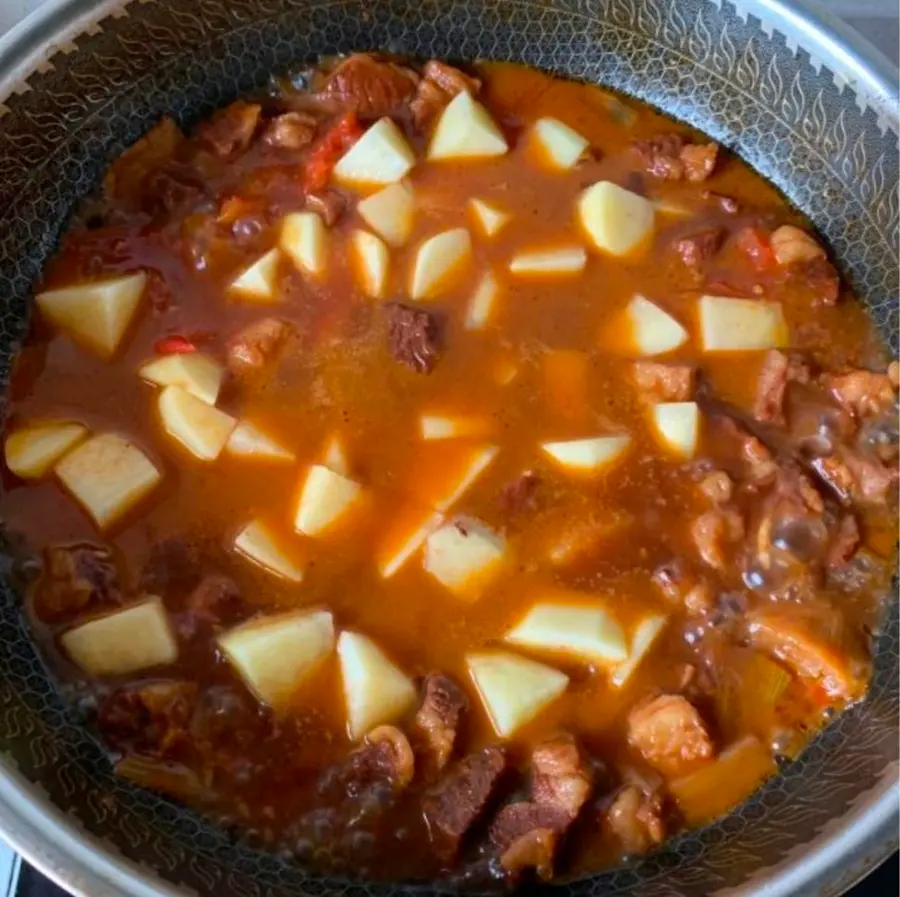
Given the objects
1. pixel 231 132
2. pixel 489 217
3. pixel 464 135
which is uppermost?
pixel 231 132

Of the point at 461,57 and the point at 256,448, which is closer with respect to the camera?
the point at 256,448

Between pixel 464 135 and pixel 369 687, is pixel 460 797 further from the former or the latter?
pixel 464 135

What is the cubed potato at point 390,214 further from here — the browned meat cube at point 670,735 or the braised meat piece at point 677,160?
the browned meat cube at point 670,735

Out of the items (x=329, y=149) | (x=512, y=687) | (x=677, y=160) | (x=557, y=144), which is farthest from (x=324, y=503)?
(x=677, y=160)

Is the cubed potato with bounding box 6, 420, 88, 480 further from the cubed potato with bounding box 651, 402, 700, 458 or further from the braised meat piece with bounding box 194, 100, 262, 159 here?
the cubed potato with bounding box 651, 402, 700, 458

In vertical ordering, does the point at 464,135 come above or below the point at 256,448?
above

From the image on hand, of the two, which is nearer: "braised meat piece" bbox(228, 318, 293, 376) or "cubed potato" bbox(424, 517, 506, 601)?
"cubed potato" bbox(424, 517, 506, 601)

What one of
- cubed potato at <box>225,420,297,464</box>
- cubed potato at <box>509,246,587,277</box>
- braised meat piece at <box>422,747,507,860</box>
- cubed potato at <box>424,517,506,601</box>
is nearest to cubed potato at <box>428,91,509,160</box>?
cubed potato at <box>509,246,587,277</box>
